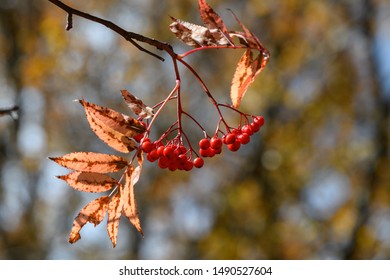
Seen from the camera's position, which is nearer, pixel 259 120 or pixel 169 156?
pixel 169 156

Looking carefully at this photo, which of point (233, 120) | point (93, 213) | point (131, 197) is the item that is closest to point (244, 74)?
point (131, 197)

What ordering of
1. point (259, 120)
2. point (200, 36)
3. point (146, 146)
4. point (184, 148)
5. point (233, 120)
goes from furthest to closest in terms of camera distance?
1. point (233, 120)
2. point (259, 120)
3. point (184, 148)
4. point (146, 146)
5. point (200, 36)

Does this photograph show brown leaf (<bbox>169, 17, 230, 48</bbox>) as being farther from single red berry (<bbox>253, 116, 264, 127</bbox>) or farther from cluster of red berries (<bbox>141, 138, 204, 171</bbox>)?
single red berry (<bbox>253, 116, 264, 127</bbox>)

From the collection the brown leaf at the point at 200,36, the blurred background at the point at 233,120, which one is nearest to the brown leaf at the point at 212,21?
the brown leaf at the point at 200,36

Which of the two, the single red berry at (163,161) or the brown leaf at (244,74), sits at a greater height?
the brown leaf at (244,74)

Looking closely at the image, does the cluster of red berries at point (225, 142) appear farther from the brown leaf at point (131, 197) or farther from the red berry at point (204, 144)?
the brown leaf at point (131, 197)

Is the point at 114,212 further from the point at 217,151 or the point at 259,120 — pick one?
the point at 259,120

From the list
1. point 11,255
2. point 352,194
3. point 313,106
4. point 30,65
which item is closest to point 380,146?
point 313,106
